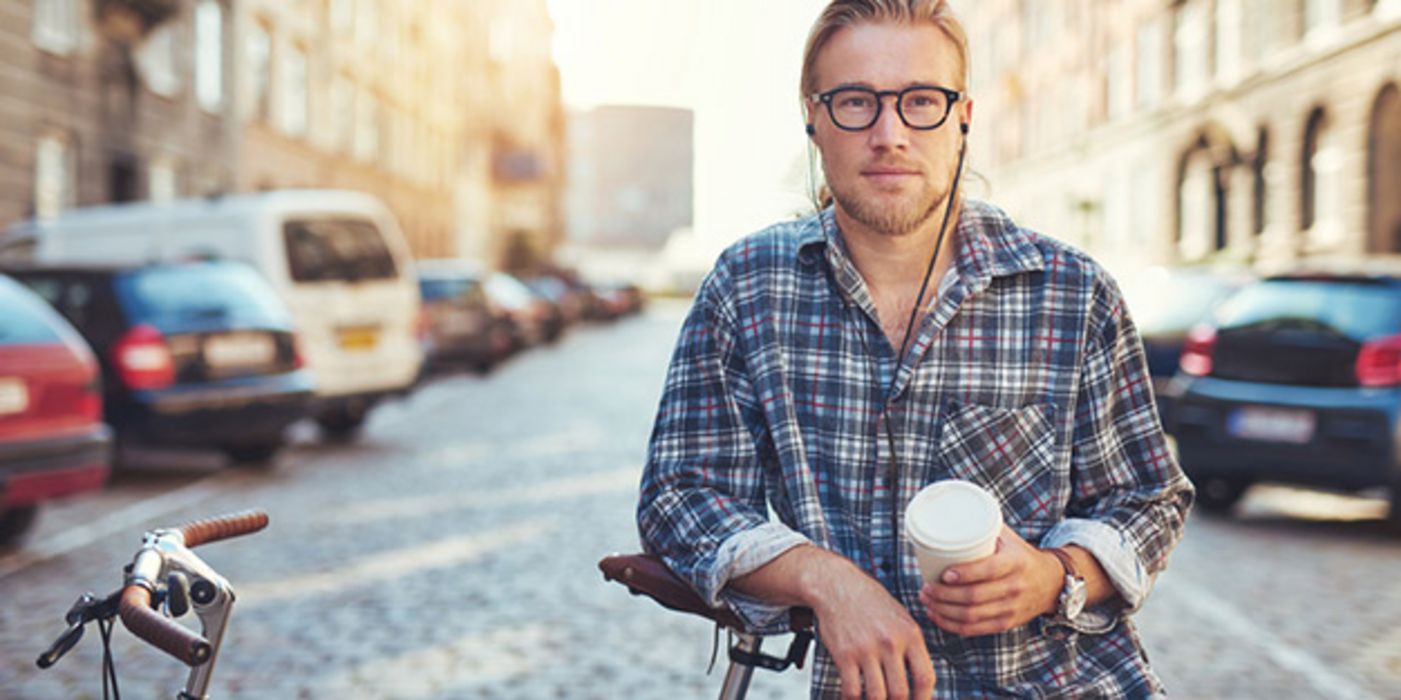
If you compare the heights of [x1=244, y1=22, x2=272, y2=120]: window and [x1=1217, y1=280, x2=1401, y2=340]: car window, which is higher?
[x1=244, y1=22, x2=272, y2=120]: window

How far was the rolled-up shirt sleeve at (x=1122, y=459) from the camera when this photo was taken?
1997 millimetres

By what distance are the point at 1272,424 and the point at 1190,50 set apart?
92.8ft

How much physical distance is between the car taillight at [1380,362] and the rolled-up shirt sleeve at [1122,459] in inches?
285

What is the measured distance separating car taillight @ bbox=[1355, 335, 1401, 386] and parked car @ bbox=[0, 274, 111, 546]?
6732mm

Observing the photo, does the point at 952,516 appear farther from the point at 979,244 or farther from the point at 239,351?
the point at 239,351

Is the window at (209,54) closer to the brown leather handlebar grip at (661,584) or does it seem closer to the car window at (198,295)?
the car window at (198,295)

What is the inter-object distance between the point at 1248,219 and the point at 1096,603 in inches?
1264

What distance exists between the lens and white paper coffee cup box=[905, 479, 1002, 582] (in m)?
1.67

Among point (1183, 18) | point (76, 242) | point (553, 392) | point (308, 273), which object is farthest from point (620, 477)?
point (1183, 18)

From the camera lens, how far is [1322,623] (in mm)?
6258

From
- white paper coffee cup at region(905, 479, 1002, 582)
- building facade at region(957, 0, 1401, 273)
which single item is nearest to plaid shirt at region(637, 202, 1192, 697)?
white paper coffee cup at region(905, 479, 1002, 582)

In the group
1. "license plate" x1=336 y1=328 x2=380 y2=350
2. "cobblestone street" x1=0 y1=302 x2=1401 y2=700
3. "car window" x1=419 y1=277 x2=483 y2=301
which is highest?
"car window" x1=419 y1=277 x2=483 y2=301

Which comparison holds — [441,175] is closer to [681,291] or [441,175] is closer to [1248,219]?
[1248,219]

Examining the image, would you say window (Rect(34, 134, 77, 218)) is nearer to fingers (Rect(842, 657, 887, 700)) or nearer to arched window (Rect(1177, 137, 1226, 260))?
fingers (Rect(842, 657, 887, 700))
